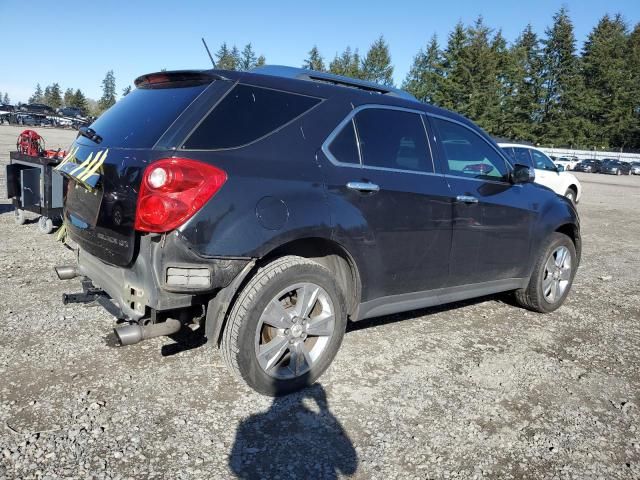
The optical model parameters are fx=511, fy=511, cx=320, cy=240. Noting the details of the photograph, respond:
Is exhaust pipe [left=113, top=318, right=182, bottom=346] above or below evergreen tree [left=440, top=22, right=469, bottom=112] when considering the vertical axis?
below

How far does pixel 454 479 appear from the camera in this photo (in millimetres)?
2451

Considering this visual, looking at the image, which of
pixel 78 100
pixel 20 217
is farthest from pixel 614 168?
pixel 78 100

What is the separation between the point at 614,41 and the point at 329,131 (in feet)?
282

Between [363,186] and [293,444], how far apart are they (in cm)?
157

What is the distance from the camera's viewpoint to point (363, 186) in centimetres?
323

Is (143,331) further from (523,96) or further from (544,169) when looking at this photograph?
(523,96)

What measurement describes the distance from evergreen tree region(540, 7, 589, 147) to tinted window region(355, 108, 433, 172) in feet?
239

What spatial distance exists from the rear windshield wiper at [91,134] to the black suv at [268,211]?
1 cm

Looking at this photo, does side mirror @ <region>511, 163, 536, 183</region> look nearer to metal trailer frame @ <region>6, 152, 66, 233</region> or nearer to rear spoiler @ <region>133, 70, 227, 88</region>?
rear spoiler @ <region>133, 70, 227, 88</region>

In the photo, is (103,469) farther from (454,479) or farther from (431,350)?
(431,350)

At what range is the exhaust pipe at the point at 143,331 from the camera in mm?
2715

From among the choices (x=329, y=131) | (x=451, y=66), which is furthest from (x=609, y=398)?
(x=451, y=66)

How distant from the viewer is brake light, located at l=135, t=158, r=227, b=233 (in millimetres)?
2602

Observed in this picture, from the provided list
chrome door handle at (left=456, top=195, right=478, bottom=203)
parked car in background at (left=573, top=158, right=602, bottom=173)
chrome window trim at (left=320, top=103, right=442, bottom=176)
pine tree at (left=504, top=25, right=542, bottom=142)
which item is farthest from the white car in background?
pine tree at (left=504, top=25, right=542, bottom=142)
